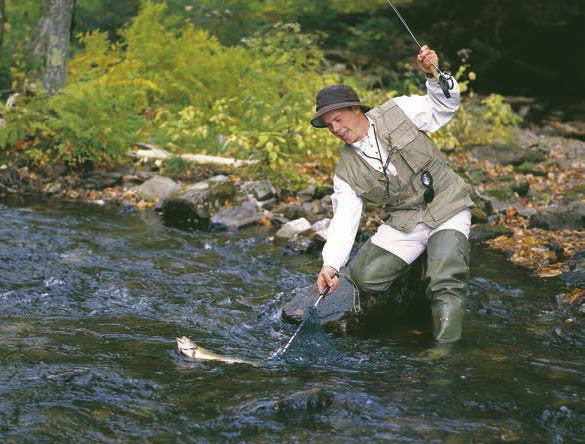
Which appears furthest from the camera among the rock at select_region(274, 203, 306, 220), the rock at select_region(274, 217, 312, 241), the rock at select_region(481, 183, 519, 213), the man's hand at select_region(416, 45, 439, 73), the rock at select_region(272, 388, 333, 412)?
the rock at select_region(481, 183, 519, 213)

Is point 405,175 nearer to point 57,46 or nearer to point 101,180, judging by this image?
point 101,180

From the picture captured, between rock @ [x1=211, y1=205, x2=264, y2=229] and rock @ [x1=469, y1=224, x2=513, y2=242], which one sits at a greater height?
rock @ [x1=469, y1=224, x2=513, y2=242]

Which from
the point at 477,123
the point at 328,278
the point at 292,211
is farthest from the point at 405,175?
the point at 477,123

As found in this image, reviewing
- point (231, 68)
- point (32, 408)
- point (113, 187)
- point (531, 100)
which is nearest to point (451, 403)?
point (32, 408)

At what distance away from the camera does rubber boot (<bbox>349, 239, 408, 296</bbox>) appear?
17.5 ft

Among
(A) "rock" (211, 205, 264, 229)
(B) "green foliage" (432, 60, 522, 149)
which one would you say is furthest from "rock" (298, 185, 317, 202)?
(B) "green foliage" (432, 60, 522, 149)

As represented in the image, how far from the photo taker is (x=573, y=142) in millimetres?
13945

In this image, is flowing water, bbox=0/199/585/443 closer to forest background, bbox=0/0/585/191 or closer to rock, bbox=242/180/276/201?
rock, bbox=242/180/276/201

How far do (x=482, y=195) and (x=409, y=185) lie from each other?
530 centimetres

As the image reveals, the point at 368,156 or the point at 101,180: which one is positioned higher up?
the point at 368,156

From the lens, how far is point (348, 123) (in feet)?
16.1

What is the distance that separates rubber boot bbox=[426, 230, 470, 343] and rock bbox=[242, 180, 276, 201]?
5239 mm

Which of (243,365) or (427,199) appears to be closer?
(243,365)

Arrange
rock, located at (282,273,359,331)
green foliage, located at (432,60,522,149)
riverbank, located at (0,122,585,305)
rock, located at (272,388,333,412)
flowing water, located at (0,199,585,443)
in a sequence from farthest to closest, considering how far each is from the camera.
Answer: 1. green foliage, located at (432,60,522,149)
2. riverbank, located at (0,122,585,305)
3. rock, located at (282,273,359,331)
4. rock, located at (272,388,333,412)
5. flowing water, located at (0,199,585,443)
